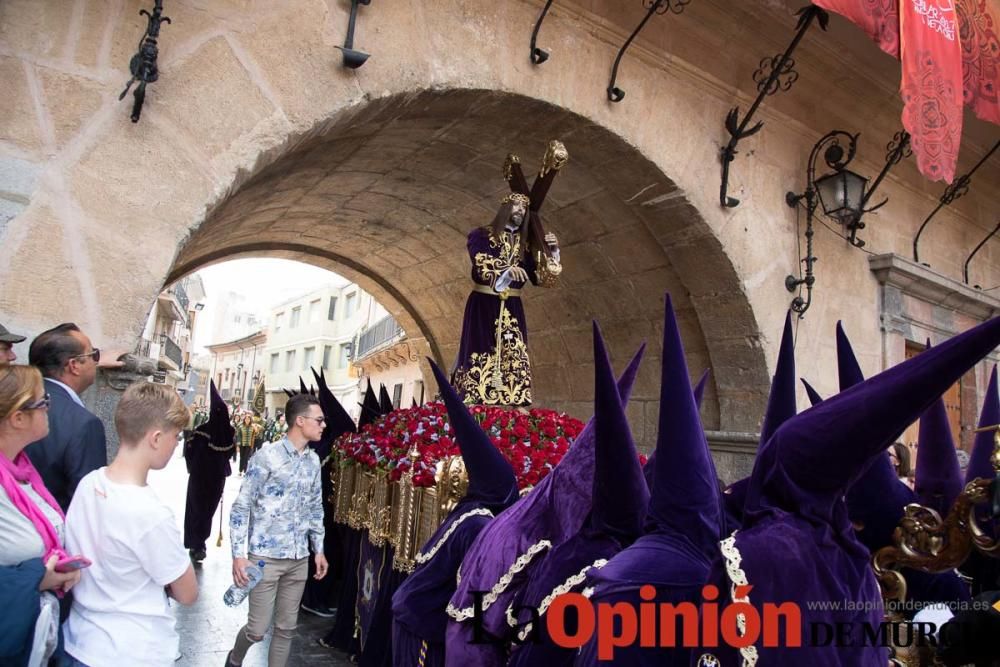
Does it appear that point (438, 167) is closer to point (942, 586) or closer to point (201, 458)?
point (201, 458)

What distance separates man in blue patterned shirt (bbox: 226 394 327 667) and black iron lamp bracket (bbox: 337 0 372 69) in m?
2.02

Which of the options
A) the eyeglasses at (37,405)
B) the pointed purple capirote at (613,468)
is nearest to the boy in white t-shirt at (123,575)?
the eyeglasses at (37,405)

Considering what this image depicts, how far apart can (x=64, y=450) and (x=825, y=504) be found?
8.04 feet

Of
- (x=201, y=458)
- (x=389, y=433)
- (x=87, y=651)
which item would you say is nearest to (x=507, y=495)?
(x=87, y=651)

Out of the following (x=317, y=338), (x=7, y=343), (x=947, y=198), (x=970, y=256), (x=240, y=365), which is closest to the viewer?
(x=7, y=343)

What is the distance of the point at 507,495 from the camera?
2449mm

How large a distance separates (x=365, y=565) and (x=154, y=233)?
2371 mm

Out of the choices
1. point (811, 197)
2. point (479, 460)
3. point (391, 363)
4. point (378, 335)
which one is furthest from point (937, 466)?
point (378, 335)

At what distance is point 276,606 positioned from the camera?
3.61 metres

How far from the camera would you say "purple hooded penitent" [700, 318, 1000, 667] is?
1.13m

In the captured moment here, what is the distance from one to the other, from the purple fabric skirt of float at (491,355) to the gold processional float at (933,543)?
293 cm

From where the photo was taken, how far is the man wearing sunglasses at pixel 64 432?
2.39 meters

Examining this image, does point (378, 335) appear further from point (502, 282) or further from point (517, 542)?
point (517, 542)

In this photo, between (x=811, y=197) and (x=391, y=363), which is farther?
(x=391, y=363)
